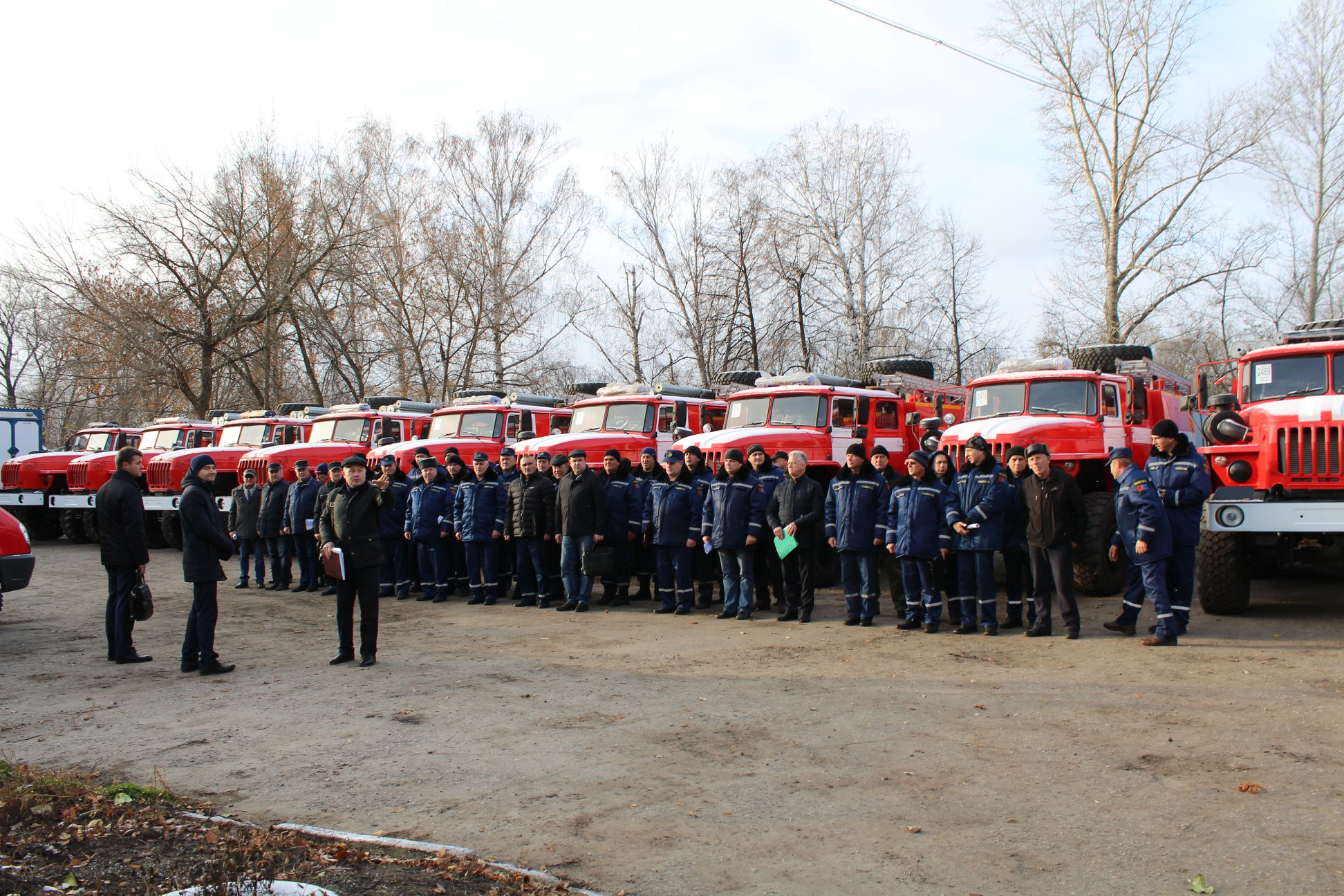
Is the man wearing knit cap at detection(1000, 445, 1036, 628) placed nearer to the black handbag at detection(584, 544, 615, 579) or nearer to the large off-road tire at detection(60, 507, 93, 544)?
the black handbag at detection(584, 544, 615, 579)

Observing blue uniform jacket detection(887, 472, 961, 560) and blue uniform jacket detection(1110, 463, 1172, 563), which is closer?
blue uniform jacket detection(1110, 463, 1172, 563)

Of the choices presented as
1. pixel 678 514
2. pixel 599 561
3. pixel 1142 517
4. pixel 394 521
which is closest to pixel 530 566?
pixel 599 561

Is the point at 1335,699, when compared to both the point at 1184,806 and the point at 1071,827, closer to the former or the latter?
the point at 1184,806

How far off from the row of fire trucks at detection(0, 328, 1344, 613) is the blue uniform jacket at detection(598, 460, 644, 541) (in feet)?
5.75

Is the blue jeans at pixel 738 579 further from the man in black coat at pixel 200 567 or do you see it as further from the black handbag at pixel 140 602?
the black handbag at pixel 140 602

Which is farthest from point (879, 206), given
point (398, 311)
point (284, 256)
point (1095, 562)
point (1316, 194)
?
point (1095, 562)

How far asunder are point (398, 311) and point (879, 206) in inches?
676

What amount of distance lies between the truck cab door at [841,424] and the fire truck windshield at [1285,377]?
199 inches

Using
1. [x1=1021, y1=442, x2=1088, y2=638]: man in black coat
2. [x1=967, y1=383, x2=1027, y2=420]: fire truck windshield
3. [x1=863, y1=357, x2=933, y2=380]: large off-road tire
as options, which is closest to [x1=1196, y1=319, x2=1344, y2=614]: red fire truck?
[x1=1021, y1=442, x2=1088, y2=638]: man in black coat

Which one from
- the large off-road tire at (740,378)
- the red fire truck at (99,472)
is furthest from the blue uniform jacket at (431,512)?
the red fire truck at (99,472)

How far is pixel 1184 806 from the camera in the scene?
4684mm

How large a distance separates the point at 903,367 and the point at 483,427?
7.79 meters

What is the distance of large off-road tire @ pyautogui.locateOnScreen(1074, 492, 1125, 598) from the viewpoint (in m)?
A: 11.2

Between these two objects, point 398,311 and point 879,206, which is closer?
point 879,206
